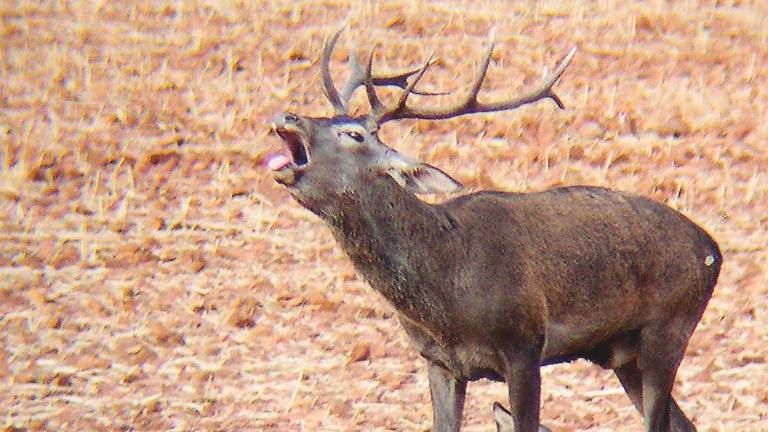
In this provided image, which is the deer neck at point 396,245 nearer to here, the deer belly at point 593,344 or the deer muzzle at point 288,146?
the deer muzzle at point 288,146

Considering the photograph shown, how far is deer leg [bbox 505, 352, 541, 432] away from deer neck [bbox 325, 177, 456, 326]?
399 mm

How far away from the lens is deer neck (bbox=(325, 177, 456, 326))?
6.22 meters

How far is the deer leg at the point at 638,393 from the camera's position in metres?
7.17

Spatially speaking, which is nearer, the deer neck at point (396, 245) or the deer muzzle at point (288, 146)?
the deer muzzle at point (288, 146)

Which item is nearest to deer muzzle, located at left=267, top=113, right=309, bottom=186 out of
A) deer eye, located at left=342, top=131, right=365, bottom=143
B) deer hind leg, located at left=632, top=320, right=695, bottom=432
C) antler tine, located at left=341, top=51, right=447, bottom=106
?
deer eye, located at left=342, top=131, right=365, bottom=143

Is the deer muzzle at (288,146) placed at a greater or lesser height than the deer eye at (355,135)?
lesser

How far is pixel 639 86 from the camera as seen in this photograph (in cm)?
1366

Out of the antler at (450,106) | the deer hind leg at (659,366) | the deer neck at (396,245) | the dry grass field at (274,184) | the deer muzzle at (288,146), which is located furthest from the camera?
the dry grass field at (274,184)

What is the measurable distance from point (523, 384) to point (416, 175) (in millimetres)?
1120

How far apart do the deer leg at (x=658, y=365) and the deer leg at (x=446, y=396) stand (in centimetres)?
94

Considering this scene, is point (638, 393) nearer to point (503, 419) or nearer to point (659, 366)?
point (659, 366)

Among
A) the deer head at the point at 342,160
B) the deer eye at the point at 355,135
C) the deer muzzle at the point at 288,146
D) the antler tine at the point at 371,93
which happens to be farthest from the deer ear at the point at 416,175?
the deer muzzle at the point at 288,146

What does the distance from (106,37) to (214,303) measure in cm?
520

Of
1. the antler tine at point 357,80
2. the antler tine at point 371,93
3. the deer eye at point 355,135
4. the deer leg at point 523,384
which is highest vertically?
the antler tine at point 357,80
